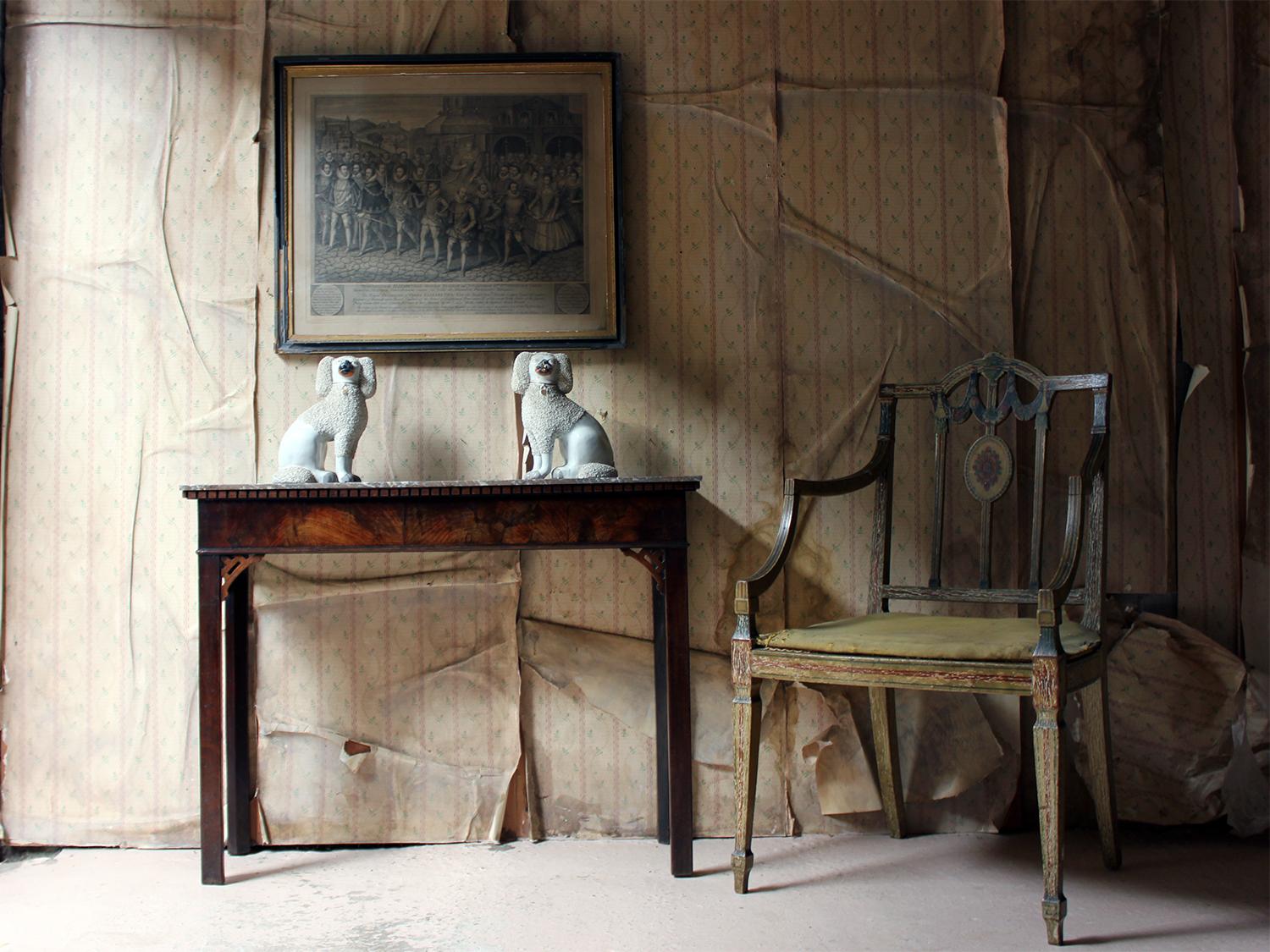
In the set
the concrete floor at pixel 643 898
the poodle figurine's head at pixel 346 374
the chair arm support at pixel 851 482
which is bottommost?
the concrete floor at pixel 643 898

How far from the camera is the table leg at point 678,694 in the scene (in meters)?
2.30

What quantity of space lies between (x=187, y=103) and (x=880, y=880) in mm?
2502

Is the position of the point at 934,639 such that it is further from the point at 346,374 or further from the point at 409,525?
the point at 346,374

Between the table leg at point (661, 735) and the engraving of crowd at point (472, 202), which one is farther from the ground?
the engraving of crowd at point (472, 202)

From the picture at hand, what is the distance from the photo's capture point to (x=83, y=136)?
8.87ft

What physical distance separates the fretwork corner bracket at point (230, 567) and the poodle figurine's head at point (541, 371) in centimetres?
71

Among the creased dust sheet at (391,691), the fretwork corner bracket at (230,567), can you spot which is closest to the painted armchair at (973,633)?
the creased dust sheet at (391,691)

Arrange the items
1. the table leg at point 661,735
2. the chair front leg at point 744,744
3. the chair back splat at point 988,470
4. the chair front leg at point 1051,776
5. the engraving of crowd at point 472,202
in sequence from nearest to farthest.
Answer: the chair front leg at point 1051,776 < the chair front leg at point 744,744 < the chair back splat at point 988,470 < the table leg at point 661,735 < the engraving of crowd at point 472,202

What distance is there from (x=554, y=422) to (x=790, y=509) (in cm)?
58

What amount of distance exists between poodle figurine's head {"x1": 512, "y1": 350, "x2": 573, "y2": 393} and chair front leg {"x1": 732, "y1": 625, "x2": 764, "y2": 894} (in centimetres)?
73

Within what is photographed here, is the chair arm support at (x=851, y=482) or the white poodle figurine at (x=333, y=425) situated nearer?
the chair arm support at (x=851, y=482)

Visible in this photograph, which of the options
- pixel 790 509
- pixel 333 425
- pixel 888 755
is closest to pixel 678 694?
pixel 790 509

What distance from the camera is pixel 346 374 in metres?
2.48

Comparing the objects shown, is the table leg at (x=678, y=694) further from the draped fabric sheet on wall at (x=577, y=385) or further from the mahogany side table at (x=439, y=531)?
the draped fabric sheet on wall at (x=577, y=385)
